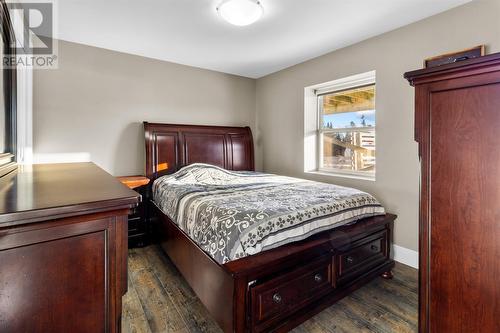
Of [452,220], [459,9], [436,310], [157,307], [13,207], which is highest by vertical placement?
[459,9]

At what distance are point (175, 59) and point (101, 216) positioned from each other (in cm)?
334

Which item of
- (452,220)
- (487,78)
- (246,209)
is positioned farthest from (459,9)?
(246,209)

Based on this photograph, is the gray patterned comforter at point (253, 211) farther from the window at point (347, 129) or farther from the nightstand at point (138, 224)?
the window at point (347, 129)

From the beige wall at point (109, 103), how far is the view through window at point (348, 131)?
175cm

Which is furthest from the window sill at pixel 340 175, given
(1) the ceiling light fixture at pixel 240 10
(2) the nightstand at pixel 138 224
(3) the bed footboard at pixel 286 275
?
(2) the nightstand at pixel 138 224

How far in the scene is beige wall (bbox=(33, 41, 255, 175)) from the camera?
9.59 ft

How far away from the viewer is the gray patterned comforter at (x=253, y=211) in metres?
1.61

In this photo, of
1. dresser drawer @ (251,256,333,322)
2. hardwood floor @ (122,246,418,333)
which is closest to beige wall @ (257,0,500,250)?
hardwood floor @ (122,246,418,333)

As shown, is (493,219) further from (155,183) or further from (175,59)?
Answer: (175,59)

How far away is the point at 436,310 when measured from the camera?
963 millimetres

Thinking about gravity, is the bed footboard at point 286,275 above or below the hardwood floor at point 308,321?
above

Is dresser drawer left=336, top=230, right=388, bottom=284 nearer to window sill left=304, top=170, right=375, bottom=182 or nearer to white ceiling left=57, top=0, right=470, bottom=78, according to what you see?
window sill left=304, top=170, right=375, bottom=182

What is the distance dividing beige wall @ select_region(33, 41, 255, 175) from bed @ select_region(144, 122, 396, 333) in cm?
104

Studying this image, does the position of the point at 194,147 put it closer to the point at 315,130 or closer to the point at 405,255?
the point at 315,130
